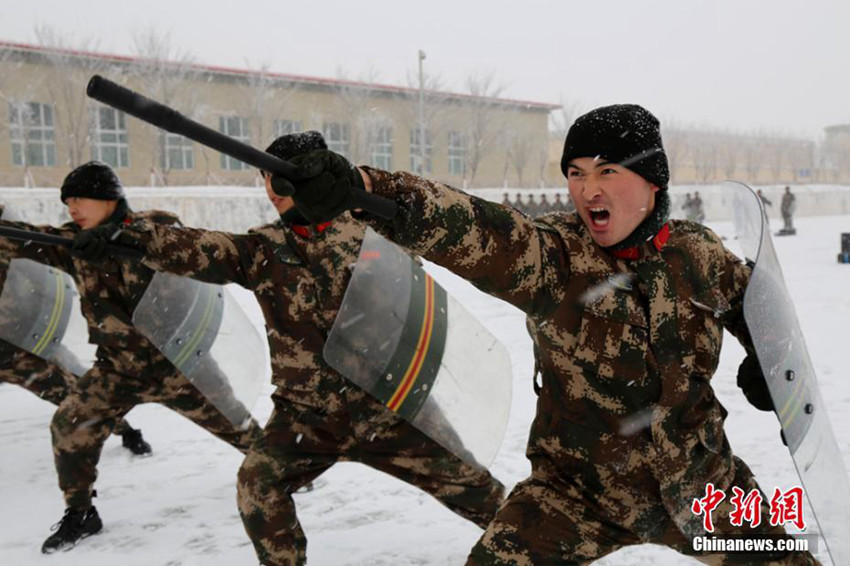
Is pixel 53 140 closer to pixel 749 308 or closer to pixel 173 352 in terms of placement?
pixel 173 352

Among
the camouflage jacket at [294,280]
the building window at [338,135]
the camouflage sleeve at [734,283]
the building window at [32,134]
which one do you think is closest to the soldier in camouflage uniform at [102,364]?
the camouflage jacket at [294,280]

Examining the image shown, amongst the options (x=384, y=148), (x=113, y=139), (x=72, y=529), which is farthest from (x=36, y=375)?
(x=384, y=148)

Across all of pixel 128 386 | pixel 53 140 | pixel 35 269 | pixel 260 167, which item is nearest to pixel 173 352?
pixel 128 386

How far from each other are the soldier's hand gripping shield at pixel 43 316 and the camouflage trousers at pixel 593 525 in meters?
3.52

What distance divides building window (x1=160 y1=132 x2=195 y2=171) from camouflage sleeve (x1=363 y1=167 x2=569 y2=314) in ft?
85.3

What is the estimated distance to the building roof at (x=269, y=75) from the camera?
74.5ft

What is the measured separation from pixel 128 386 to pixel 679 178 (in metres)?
47.4

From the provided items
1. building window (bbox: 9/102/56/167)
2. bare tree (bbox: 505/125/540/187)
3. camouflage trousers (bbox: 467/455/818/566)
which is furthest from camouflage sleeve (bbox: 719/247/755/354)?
bare tree (bbox: 505/125/540/187)

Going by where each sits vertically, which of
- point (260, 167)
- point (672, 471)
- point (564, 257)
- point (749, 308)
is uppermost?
point (260, 167)

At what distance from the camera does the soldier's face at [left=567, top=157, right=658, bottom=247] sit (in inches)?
69.5

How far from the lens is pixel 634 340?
1.77 meters

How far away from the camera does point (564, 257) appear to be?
1772 mm

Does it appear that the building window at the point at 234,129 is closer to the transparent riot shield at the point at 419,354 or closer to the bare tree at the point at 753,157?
the transparent riot shield at the point at 419,354

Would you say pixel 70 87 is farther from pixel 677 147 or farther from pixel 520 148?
pixel 677 147
